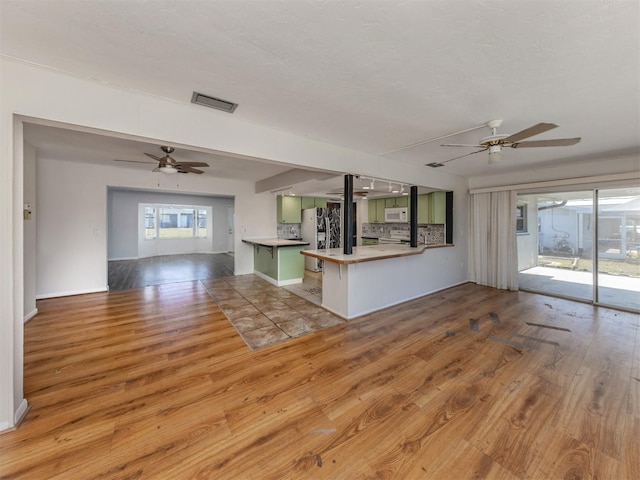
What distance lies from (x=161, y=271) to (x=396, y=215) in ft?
22.1

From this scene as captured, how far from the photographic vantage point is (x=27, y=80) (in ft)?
5.56

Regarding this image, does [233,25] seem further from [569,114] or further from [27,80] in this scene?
[569,114]

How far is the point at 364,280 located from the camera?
3.69m

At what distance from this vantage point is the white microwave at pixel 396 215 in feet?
20.8

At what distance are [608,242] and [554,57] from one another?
445cm

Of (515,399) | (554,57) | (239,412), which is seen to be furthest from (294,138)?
(515,399)

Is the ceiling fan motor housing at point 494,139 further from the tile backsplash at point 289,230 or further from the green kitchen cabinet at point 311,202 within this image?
the tile backsplash at point 289,230

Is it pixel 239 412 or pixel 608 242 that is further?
pixel 608 242

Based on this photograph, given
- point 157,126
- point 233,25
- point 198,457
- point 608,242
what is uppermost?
point 233,25

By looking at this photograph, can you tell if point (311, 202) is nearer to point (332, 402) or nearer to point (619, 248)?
point (332, 402)

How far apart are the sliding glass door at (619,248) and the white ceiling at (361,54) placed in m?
2.20

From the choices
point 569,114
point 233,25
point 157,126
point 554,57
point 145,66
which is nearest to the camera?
point 233,25

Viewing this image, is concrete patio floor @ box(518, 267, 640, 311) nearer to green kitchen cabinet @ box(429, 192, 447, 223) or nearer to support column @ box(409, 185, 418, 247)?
green kitchen cabinet @ box(429, 192, 447, 223)

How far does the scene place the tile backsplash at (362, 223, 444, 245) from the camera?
606 centimetres
